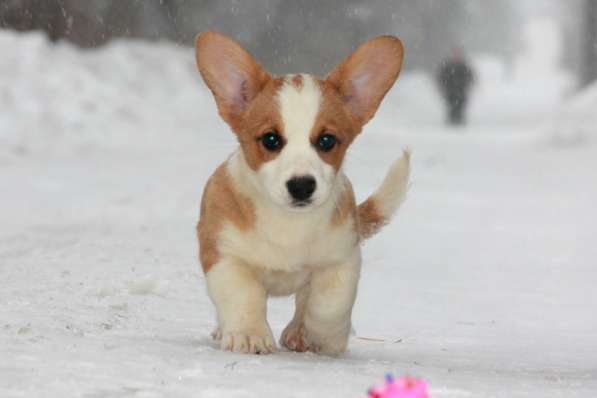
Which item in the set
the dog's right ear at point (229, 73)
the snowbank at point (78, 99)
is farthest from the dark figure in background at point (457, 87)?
the dog's right ear at point (229, 73)

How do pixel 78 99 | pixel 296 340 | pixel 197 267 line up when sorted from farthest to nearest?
pixel 78 99
pixel 197 267
pixel 296 340

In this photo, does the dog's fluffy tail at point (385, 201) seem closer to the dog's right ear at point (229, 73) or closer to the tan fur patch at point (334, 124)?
the tan fur patch at point (334, 124)

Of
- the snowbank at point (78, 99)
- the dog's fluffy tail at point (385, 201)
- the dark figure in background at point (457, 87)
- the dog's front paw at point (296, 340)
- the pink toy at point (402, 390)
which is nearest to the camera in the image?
the pink toy at point (402, 390)

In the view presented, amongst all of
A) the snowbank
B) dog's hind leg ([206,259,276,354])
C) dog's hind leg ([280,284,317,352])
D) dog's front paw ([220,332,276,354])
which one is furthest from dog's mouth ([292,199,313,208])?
the snowbank

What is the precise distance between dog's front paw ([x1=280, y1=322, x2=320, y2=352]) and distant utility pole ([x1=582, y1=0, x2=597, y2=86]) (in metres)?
28.6

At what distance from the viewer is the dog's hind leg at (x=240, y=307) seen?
4.12 m

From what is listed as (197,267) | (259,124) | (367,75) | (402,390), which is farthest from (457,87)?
(402,390)

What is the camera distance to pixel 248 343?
13.5 feet

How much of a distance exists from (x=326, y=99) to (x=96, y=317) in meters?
1.39

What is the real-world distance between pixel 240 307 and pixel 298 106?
33.1 inches

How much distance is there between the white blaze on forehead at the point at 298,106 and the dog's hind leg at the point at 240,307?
23.1 inches

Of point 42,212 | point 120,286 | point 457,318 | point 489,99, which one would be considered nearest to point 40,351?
point 120,286

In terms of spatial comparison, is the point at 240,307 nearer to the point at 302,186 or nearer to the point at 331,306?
the point at 331,306

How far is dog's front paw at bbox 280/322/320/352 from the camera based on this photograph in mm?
4527
